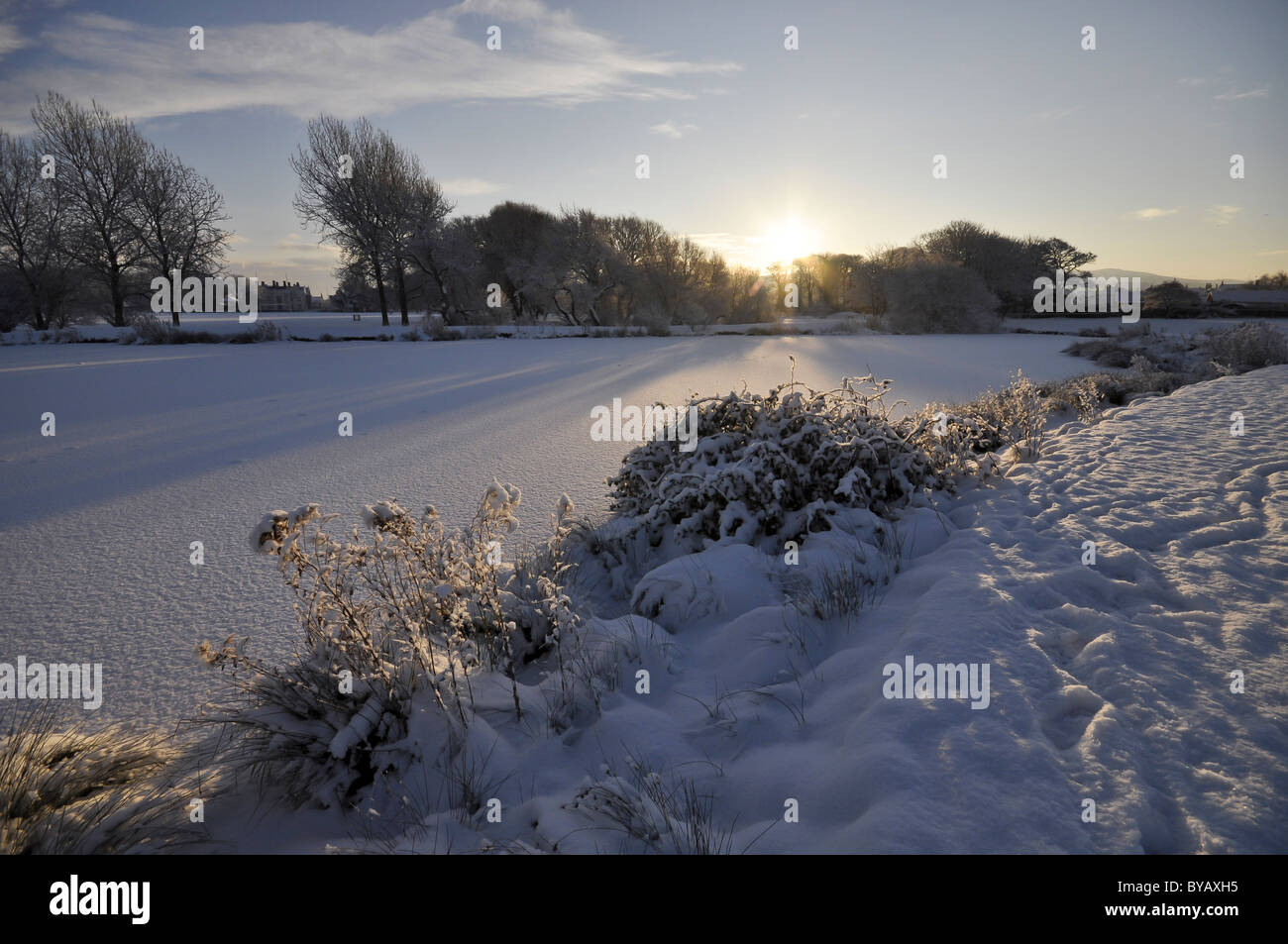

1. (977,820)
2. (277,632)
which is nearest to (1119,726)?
(977,820)

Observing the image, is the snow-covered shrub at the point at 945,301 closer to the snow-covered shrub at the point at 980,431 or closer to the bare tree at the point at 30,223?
the snow-covered shrub at the point at 980,431

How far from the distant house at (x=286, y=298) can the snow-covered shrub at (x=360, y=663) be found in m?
97.4

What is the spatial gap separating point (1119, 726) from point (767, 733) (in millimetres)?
1147

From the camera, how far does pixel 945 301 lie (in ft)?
89.9

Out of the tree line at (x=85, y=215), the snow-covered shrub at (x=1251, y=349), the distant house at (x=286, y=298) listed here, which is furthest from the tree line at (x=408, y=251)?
the distant house at (x=286, y=298)

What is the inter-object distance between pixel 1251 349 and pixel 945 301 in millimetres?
17929

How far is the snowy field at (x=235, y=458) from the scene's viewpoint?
327 cm

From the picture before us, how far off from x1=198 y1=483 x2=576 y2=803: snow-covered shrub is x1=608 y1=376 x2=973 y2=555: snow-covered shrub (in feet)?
5.13

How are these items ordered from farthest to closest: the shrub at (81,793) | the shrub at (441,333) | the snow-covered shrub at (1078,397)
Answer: the shrub at (441,333), the snow-covered shrub at (1078,397), the shrub at (81,793)

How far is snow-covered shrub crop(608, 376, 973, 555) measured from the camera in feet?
13.7

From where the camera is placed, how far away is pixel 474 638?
3.00m

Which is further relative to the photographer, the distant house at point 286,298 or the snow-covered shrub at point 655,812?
the distant house at point 286,298

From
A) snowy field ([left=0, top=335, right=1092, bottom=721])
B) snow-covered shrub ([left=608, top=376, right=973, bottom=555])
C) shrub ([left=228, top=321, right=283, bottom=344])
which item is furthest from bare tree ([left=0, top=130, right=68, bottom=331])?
snow-covered shrub ([left=608, top=376, right=973, bottom=555])

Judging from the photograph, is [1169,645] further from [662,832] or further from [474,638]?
[474,638]
